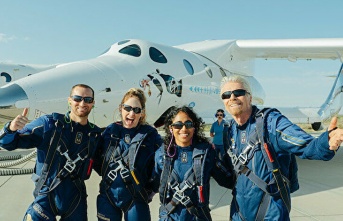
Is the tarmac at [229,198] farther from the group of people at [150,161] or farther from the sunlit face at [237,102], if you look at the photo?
the sunlit face at [237,102]

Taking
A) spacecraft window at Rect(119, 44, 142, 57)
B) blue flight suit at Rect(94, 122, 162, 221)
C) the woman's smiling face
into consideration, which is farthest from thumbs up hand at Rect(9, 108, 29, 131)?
spacecraft window at Rect(119, 44, 142, 57)

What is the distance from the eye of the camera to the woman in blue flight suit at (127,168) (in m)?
3.01

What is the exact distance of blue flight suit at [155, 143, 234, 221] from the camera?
2.79m

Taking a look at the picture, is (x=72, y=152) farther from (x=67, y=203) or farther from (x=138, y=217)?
(x=138, y=217)

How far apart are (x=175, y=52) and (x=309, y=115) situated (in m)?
6.52

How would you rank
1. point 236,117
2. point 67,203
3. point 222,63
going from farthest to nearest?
point 222,63, point 67,203, point 236,117

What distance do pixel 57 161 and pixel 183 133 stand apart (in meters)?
1.12

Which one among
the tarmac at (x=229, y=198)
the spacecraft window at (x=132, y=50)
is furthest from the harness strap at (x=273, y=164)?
the spacecraft window at (x=132, y=50)

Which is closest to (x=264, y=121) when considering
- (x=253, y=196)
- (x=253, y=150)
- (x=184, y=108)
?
(x=253, y=150)

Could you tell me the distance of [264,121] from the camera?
257 cm

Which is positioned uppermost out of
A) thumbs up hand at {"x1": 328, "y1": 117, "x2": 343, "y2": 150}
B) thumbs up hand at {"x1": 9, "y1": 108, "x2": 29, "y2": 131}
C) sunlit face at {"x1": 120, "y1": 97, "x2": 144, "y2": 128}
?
sunlit face at {"x1": 120, "y1": 97, "x2": 144, "y2": 128}

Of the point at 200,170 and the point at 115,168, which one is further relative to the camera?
the point at 115,168

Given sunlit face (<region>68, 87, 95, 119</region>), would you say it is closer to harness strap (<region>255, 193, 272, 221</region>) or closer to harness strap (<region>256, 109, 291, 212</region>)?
harness strap (<region>256, 109, 291, 212</region>)

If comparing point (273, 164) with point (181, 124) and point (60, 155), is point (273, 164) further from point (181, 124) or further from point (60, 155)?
point (60, 155)
